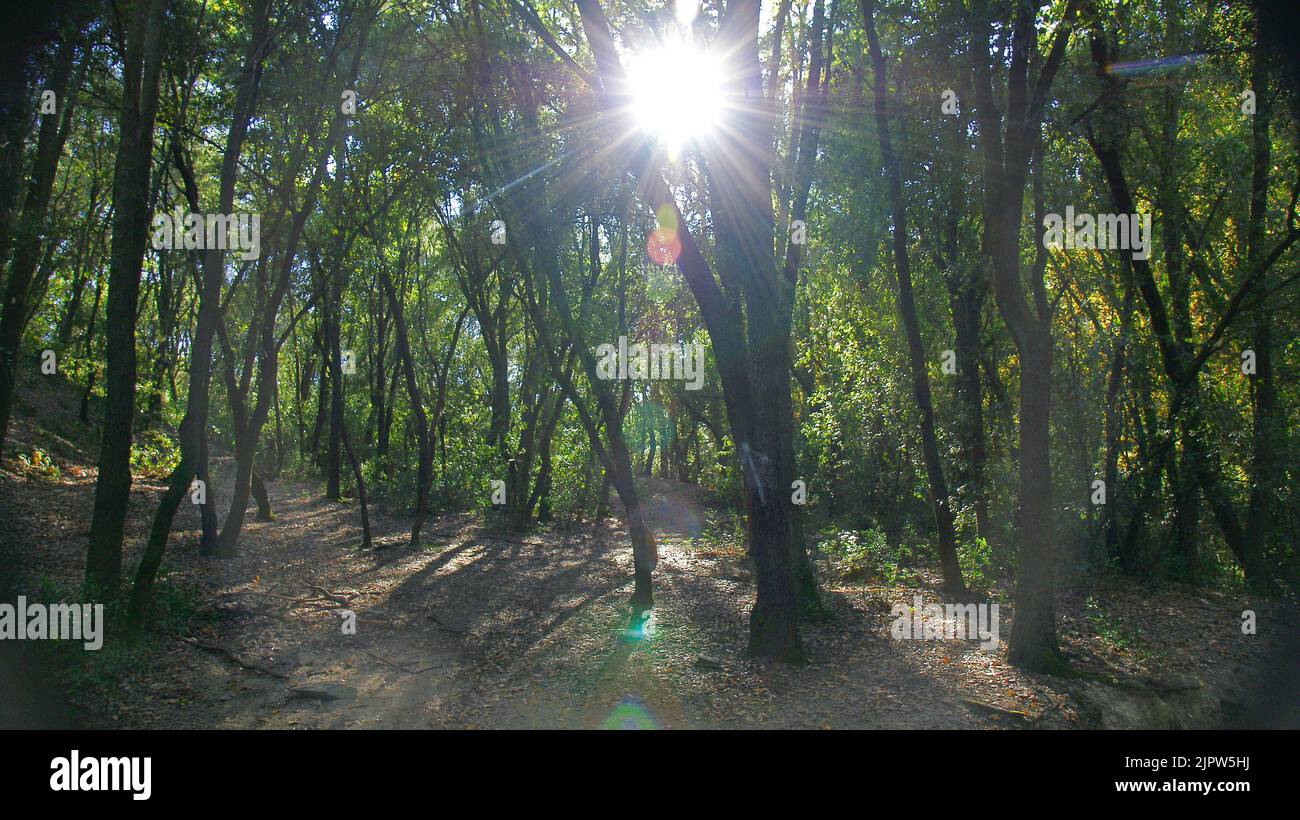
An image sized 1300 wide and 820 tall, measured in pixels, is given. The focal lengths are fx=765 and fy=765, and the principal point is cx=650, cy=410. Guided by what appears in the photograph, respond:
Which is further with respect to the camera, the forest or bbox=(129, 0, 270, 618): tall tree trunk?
bbox=(129, 0, 270, 618): tall tree trunk

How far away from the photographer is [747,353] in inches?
361

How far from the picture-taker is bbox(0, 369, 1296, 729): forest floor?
24.4 feet

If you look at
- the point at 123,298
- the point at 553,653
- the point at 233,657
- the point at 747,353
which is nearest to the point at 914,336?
the point at 747,353

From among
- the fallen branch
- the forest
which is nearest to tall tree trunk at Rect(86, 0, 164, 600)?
the forest

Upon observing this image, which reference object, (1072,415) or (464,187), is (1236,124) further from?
(464,187)

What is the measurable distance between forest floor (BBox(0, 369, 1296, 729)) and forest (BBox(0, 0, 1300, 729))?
0.25 feet

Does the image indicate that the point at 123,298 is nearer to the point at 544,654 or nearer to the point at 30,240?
the point at 30,240

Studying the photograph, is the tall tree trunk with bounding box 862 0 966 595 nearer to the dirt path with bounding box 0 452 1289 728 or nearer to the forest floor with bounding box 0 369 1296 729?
the forest floor with bounding box 0 369 1296 729

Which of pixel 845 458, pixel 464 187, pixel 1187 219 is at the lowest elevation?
pixel 845 458

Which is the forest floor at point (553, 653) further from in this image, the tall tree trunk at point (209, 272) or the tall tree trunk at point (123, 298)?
the tall tree trunk at point (209, 272)

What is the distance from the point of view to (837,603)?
476 inches

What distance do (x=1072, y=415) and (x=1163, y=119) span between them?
5163 millimetres
